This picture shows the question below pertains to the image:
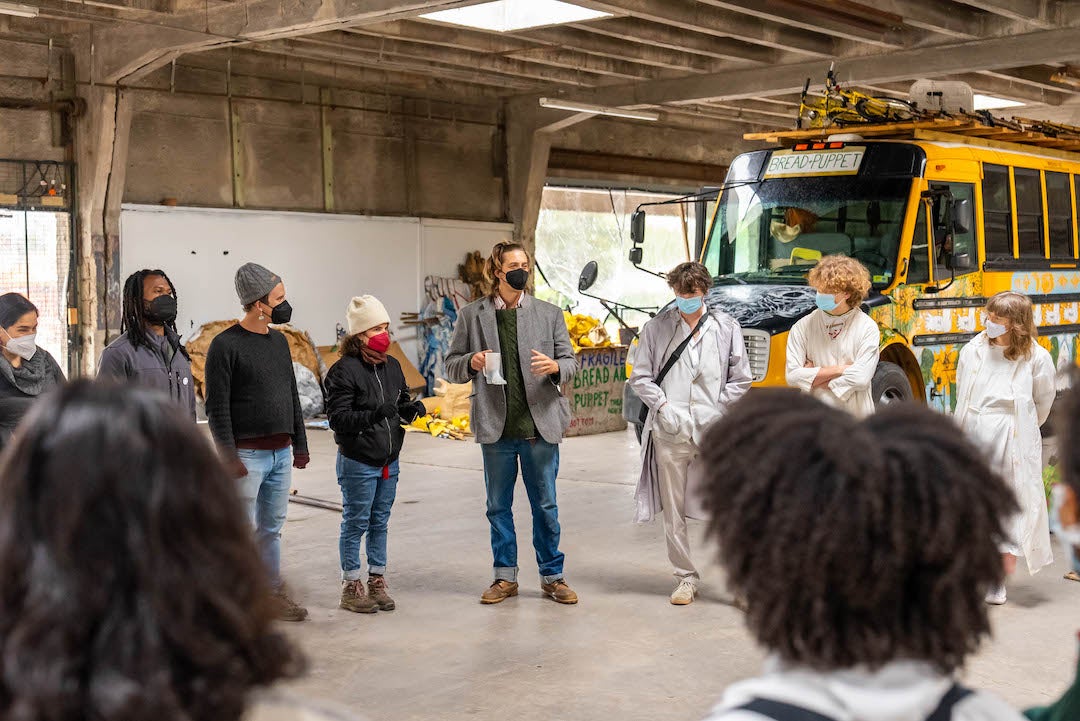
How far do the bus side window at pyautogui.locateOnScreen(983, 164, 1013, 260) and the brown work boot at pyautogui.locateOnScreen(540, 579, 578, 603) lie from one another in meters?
4.92

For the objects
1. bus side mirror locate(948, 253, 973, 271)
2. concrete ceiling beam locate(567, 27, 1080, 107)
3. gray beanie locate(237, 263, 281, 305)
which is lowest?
gray beanie locate(237, 263, 281, 305)

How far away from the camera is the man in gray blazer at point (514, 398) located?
6.23 m

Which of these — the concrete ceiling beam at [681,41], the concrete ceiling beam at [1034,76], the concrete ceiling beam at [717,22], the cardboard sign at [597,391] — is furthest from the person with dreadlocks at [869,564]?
the concrete ceiling beam at [1034,76]

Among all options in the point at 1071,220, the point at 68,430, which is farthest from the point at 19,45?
the point at 68,430

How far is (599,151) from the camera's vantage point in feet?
62.6

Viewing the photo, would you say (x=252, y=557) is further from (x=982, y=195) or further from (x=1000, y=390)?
(x=982, y=195)

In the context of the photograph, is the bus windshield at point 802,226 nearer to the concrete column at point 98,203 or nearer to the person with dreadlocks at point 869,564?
the concrete column at point 98,203

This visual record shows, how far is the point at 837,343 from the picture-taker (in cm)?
675

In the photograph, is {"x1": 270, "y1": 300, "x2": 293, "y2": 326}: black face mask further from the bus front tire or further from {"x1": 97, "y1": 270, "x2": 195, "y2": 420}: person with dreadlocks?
the bus front tire

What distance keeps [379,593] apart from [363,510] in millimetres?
487

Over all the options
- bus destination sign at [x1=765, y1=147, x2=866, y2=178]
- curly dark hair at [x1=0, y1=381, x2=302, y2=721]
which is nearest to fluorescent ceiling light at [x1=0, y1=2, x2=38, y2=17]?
bus destination sign at [x1=765, y1=147, x2=866, y2=178]

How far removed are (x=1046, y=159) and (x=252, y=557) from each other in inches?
409

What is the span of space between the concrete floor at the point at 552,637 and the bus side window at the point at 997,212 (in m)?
3.04

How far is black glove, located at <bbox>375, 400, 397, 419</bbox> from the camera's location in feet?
19.9
